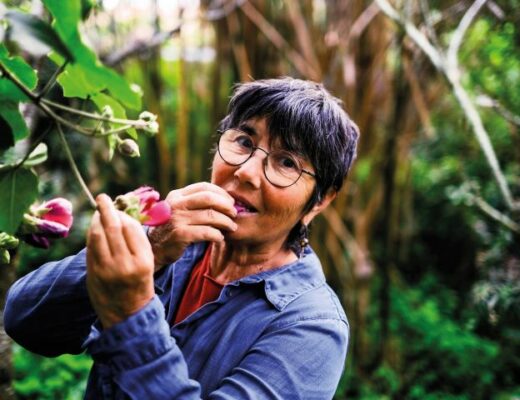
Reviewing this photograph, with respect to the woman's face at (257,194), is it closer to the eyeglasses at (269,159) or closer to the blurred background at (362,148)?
the eyeglasses at (269,159)

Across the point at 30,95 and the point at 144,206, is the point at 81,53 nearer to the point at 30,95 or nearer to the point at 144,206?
the point at 30,95

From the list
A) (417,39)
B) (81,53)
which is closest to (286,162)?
(81,53)

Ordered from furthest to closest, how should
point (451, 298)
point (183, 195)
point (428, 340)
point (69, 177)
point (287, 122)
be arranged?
point (451, 298), point (428, 340), point (69, 177), point (287, 122), point (183, 195)

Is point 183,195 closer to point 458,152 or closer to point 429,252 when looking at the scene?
point 458,152

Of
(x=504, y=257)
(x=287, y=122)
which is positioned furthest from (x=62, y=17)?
(x=504, y=257)

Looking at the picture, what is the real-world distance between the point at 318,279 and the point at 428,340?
6.47 feet

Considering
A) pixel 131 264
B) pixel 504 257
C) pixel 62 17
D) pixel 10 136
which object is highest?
pixel 62 17

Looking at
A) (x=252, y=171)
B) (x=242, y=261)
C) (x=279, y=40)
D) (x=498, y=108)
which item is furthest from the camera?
(x=279, y=40)

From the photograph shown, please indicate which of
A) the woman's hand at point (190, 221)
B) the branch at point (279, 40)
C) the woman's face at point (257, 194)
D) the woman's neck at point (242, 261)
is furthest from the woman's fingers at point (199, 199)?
the branch at point (279, 40)

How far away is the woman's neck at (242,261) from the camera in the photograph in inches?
36.2

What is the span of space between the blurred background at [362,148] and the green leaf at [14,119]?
4.29ft

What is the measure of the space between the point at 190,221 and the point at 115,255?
6.2 inches

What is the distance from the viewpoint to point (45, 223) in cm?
56

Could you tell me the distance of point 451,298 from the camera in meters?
3.03
